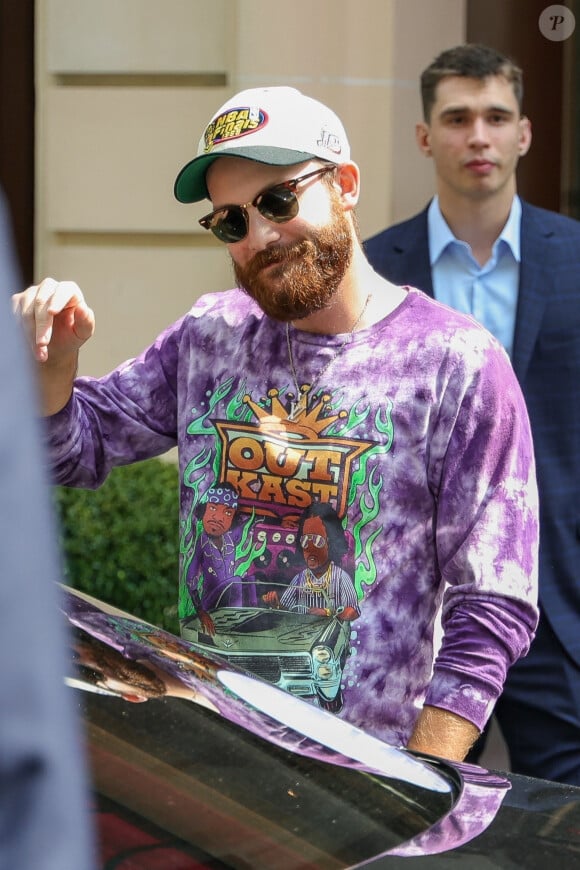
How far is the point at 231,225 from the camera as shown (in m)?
2.75

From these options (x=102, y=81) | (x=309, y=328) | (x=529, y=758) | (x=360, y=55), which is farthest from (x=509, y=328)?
(x=102, y=81)

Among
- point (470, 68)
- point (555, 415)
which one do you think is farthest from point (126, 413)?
point (470, 68)

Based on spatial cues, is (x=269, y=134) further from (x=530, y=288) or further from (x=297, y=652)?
(x=530, y=288)

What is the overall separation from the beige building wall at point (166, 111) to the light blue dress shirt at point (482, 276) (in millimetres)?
1886

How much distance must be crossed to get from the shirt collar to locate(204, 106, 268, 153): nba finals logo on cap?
5.30 ft

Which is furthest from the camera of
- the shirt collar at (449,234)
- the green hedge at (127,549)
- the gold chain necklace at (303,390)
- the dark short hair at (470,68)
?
the green hedge at (127,549)

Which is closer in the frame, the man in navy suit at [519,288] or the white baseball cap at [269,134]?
the white baseball cap at [269,134]

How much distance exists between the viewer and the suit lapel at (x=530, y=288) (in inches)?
160

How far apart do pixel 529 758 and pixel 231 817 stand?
96.2 inches

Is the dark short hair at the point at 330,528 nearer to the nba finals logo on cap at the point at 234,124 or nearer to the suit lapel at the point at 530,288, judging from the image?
the nba finals logo on cap at the point at 234,124

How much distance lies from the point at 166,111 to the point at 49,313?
13.3 ft

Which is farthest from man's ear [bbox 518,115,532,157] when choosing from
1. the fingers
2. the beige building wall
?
the fingers

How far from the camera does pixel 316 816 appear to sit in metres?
1.81

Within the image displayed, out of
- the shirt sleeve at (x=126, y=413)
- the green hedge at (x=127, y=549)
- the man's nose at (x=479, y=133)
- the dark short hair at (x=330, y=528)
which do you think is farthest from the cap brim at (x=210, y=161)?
the green hedge at (x=127, y=549)
